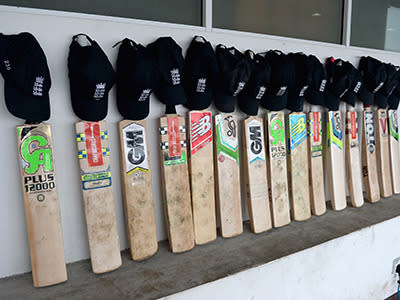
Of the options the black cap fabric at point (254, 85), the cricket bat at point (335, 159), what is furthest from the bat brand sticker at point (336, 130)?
the black cap fabric at point (254, 85)

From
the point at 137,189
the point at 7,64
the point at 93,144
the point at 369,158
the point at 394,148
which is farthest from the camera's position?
the point at 394,148

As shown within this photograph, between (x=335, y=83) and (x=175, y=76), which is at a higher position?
(x=175, y=76)

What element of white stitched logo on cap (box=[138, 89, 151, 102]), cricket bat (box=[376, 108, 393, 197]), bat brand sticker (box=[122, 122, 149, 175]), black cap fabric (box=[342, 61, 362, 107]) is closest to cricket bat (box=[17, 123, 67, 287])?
bat brand sticker (box=[122, 122, 149, 175])

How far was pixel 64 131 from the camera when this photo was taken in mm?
1548

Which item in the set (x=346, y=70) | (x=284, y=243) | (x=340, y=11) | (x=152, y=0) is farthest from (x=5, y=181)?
(x=340, y=11)

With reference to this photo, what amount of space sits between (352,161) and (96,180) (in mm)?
1955

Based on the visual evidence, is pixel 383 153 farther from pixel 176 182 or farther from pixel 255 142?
pixel 176 182

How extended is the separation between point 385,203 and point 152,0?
236 centimetres

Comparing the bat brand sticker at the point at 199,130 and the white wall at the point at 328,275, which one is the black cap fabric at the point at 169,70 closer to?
the bat brand sticker at the point at 199,130

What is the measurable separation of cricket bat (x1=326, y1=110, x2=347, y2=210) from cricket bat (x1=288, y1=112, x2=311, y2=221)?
246 millimetres

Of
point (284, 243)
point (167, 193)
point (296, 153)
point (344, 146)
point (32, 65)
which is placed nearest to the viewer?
point (32, 65)

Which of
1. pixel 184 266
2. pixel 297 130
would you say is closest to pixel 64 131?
pixel 184 266

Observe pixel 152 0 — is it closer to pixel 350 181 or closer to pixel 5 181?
pixel 5 181

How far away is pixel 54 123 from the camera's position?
60.0 inches
